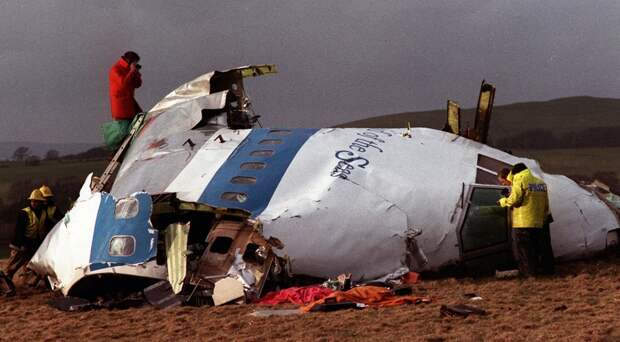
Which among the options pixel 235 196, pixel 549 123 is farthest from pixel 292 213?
pixel 549 123

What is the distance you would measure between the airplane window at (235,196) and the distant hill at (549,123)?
43240mm

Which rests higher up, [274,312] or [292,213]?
[292,213]

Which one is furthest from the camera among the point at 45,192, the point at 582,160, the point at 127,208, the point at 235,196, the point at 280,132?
the point at 582,160

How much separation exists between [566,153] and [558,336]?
49.8 metres

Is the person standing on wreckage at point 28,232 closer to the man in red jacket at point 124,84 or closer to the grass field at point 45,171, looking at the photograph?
the man in red jacket at point 124,84

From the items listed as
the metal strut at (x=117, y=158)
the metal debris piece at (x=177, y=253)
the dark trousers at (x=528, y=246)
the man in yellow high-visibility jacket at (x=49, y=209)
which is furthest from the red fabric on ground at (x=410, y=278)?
the man in yellow high-visibility jacket at (x=49, y=209)

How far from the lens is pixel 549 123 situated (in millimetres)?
78812

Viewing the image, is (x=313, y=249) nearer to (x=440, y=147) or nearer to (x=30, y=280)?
(x=440, y=147)

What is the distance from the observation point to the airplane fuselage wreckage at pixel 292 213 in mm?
9742

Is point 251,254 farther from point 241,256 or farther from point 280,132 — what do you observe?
point 280,132

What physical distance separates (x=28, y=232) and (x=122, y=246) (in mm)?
4257

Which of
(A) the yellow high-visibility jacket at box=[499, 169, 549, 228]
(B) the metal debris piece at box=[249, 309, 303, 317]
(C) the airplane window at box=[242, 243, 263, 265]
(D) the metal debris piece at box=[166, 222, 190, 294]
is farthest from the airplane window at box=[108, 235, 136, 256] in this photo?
(A) the yellow high-visibility jacket at box=[499, 169, 549, 228]

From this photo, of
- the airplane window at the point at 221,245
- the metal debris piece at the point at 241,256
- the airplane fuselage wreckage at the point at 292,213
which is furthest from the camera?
the airplane window at the point at 221,245

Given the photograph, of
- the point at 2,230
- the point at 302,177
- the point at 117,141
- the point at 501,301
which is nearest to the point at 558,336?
the point at 501,301
